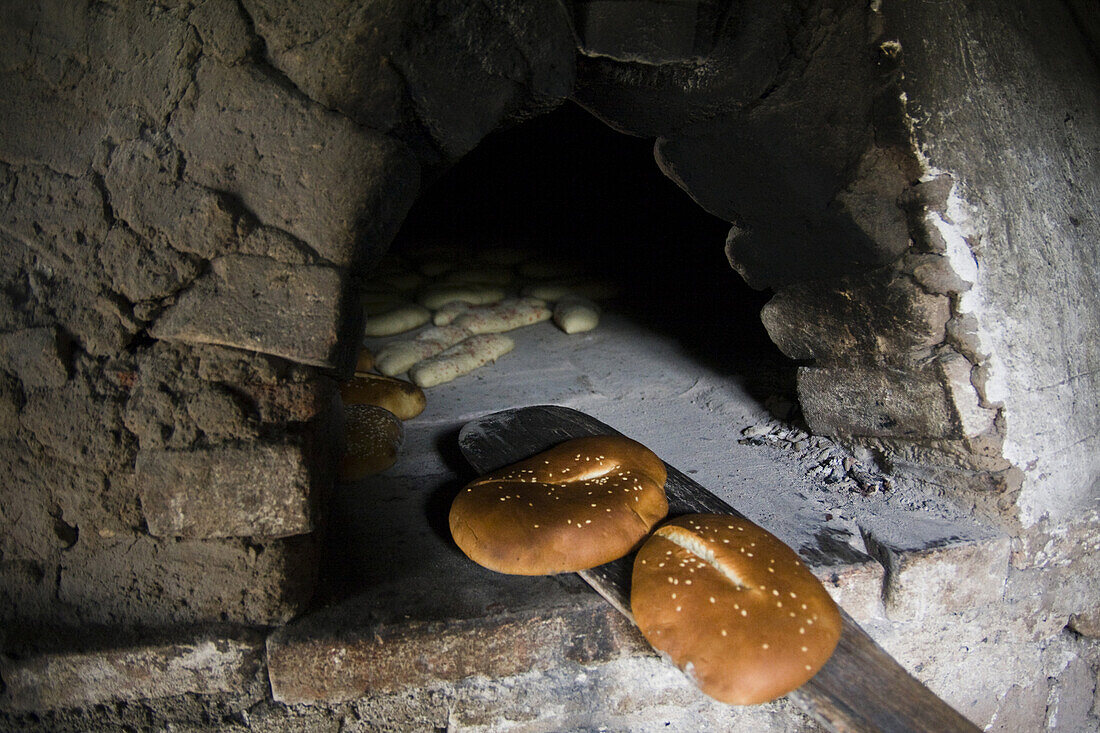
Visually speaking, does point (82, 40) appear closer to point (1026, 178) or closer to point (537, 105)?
point (537, 105)

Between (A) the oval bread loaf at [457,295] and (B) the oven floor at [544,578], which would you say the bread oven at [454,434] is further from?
(A) the oval bread loaf at [457,295]

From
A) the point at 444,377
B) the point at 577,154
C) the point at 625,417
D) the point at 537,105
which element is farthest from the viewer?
the point at 577,154

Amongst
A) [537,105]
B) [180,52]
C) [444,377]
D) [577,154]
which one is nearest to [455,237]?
[577,154]

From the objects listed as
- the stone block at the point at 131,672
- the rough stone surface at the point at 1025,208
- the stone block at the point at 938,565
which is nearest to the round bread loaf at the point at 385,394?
the stone block at the point at 131,672

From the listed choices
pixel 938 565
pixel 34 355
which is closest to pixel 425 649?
pixel 34 355

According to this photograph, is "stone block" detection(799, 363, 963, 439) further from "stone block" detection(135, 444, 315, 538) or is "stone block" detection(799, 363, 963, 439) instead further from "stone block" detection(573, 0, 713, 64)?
"stone block" detection(135, 444, 315, 538)

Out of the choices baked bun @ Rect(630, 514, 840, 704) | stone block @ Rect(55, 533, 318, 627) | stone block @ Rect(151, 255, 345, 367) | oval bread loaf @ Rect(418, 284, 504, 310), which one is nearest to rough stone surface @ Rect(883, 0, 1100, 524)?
baked bun @ Rect(630, 514, 840, 704)

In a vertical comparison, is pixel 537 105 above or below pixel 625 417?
above

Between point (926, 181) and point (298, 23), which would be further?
point (926, 181)
